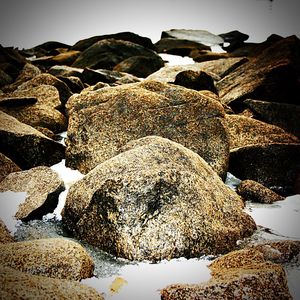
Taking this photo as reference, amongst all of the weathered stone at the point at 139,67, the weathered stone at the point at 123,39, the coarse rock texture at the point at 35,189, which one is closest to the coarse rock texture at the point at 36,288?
the coarse rock texture at the point at 35,189

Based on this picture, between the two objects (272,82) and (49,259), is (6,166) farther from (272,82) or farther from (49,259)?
(272,82)

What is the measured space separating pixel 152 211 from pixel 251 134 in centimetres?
375

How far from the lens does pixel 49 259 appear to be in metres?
2.77

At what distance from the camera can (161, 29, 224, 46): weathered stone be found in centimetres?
2617

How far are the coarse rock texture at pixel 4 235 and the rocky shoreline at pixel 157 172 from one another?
14mm

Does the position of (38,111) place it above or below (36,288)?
above

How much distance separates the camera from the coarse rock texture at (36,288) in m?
2.16

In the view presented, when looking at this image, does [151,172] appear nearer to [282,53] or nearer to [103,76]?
[282,53]

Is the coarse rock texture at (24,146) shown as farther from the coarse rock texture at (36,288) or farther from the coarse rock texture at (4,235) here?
the coarse rock texture at (36,288)

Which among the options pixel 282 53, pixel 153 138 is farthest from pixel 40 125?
pixel 282 53

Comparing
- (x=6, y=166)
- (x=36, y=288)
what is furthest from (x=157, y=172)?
(x=6, y=166)

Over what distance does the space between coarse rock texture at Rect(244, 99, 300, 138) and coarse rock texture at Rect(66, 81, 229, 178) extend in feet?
6.69

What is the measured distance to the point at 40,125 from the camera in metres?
6.99

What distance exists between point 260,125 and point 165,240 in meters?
4.22
